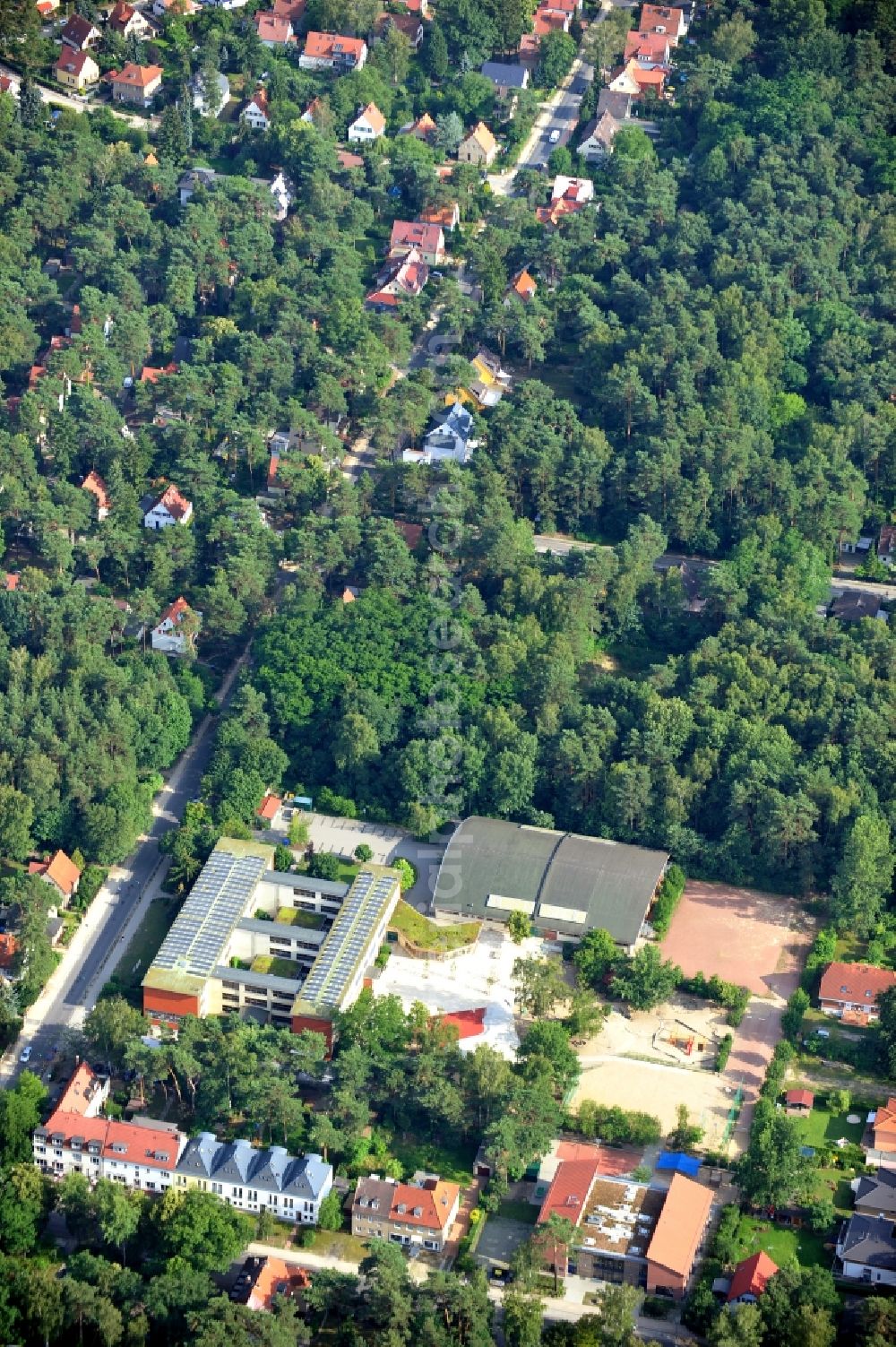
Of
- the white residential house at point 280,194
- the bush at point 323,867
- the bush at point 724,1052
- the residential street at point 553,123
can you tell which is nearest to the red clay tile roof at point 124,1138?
the bush at point 323,867

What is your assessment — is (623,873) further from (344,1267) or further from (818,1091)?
(344,1267)

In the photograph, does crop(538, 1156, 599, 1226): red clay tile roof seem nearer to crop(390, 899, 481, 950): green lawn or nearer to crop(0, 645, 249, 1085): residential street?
crop(390, 899, 481, 950): green lawn

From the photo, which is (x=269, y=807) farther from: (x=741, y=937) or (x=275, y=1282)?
A: (x=275, y=1282)

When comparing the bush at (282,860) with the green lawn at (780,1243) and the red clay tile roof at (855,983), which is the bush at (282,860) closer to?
the red clay tile roof at (855,983)

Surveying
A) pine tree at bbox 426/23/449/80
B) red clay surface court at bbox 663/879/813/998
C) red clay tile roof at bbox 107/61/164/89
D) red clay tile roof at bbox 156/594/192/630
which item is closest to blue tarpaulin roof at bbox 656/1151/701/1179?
red clay surface court at bbox 663/879/813/998

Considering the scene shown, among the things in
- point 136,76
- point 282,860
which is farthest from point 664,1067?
point 136,76

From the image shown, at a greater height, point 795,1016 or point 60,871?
point 795,1016
